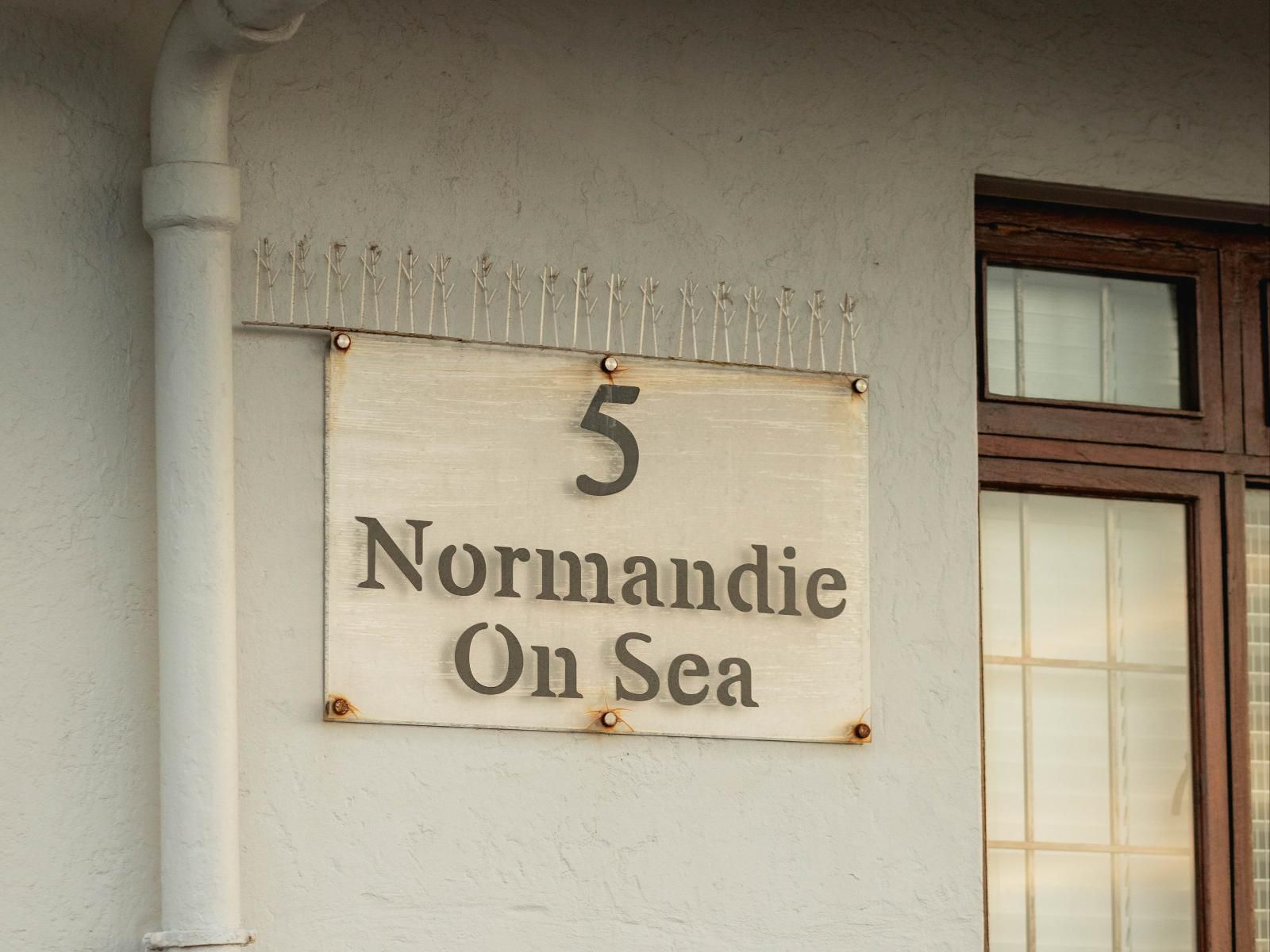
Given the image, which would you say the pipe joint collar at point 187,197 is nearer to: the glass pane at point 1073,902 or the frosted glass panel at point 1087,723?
the frosted glass panel at point 1087,723

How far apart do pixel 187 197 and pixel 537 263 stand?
2.56ft

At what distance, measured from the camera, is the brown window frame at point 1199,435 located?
15.0 feet

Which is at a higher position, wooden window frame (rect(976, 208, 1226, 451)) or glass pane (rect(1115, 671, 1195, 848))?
wooden window frame (rect(976, 208, 1226, 451))

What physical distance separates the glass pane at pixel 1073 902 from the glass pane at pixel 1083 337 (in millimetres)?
1070

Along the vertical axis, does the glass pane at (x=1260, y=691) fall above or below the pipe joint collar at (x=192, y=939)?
above

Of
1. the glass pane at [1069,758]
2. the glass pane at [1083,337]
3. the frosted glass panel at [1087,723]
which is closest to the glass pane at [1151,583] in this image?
the frosted glass panel at [1087,723]

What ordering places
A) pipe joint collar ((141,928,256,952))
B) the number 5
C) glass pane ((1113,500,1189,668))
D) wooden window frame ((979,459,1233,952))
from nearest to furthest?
pipe joint collar ((141,928,256,952)) → the number 5 → wooden window frame ((979,459,1233,952)) → glass pane ((1113,500,1189,668))

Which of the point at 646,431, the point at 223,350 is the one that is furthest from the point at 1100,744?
the point at 223,350

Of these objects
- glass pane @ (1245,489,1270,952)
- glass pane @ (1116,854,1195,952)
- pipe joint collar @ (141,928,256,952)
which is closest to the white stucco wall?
pipe joint collar @ (141,928,256,952)

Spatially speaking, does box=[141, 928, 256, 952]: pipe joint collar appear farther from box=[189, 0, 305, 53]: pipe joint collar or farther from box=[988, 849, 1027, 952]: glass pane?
box=[988, 849, 1027, 952]: glass pane

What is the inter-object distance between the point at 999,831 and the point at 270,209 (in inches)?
82.6

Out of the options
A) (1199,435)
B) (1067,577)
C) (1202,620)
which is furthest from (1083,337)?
(1202,620)

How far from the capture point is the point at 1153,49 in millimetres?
4758

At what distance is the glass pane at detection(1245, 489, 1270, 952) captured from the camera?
461 cm
